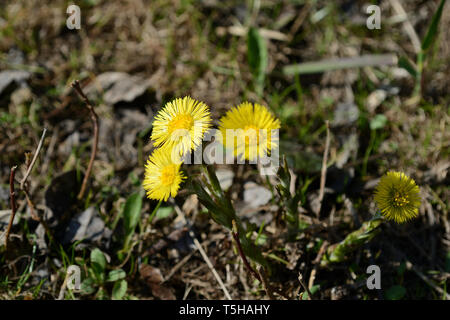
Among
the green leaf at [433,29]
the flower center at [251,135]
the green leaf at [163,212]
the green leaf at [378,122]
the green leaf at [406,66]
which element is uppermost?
the green leaf at [433,29]

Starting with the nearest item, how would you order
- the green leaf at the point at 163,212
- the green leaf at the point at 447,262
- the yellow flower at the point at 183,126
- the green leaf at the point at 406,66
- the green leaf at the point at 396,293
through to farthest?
1. the yellow flower at the point at 183,126
2. the green leaf at the point at 396,293
3. the green leaf at the point at 447,262
4. the green leaf at the point at 163,212
5. the green leaf at the point at 406,66

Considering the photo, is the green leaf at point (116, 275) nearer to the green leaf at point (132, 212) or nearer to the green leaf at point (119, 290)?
the green leaf at point (119, 290)

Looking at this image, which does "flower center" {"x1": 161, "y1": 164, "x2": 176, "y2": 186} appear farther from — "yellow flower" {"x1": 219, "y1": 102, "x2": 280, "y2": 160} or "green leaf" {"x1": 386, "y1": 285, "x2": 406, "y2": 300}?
"green leaf" {"x1": 386, "y1": 285, "x2": 406, "y2": 300}

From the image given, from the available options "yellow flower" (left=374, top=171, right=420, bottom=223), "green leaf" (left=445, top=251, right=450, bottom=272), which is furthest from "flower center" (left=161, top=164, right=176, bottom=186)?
Result: "green leaf" (left=445, top=251, right=450, bottom=272)

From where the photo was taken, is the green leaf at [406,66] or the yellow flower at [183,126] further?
the green leaf at [406,66]

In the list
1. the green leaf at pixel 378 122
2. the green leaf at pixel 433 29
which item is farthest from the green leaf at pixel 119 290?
the green leaf at pixel 433 29

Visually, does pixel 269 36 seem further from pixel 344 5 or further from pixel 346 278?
pixel 346 278

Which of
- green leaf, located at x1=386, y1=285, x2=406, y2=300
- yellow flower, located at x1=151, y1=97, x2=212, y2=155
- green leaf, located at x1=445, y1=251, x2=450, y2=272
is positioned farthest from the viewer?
green leaf, located at x1=445, y1=251, x2=450, y2=272
